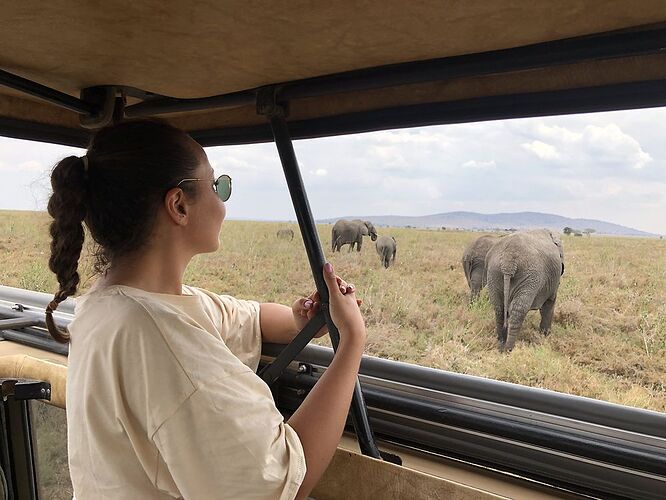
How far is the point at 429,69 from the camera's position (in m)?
1.26

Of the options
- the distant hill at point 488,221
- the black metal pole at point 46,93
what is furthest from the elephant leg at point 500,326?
the black metal pole at point 46,93

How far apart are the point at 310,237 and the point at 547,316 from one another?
0.70 meters

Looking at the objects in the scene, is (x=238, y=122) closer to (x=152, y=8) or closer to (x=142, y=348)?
(x=152, y=8)

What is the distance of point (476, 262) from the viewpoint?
5.93ft

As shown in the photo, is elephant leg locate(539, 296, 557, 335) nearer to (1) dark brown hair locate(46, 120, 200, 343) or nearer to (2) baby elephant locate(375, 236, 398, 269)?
(2) baby elephant locate(375, 236, 398, 269)

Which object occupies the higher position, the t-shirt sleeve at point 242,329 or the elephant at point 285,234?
the elephant at point 285,234

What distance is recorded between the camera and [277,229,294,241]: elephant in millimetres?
1737

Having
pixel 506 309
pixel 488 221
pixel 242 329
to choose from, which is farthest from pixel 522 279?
pixel 242 329

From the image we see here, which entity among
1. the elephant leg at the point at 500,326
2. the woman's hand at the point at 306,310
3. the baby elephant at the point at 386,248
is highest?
the baby elephant at the point at 386,248

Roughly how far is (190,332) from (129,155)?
0.39 metres

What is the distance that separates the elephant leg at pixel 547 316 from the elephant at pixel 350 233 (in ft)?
1.74

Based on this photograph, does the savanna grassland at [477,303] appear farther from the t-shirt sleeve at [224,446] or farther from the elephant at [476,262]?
the t-shirt sleeve at [224,446]

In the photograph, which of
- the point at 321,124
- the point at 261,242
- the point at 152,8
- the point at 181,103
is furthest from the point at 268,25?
the point at 261,242

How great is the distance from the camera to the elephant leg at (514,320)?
1.71m
